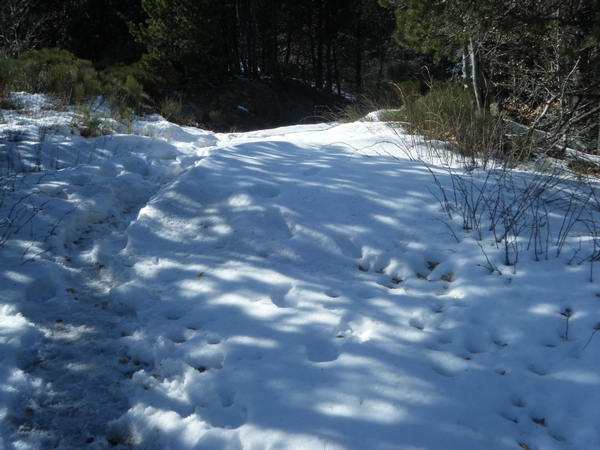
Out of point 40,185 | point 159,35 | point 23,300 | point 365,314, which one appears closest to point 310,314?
point 365,314

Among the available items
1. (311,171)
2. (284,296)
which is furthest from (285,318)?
(311,171)

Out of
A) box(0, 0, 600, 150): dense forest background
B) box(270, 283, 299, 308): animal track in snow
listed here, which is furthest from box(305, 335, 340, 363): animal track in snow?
box(0, 0, 600, 150): dense forest background

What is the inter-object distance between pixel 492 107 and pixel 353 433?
22.8 feet

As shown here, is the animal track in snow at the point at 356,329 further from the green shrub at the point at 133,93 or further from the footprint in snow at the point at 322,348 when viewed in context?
the green shrub at the point at 133,93

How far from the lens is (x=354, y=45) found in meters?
19.2

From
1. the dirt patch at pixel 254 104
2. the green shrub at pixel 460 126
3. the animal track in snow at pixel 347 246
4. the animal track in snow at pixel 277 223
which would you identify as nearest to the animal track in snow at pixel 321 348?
the animal track in snow at pixel 347 246

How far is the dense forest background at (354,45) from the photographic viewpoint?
5.20 metres

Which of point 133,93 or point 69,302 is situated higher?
point 133,93

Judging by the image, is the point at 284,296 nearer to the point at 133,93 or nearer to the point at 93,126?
the point at 93,126

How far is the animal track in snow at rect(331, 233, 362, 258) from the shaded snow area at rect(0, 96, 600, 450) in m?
0.02

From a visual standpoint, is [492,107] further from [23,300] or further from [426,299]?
[23,300]

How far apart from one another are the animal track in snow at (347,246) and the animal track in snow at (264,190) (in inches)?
32.2

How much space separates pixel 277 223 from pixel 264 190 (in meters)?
0.54

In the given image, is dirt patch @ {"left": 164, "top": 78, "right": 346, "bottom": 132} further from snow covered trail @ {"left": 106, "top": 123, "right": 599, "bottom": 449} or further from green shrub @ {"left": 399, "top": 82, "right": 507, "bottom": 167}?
snow covered trail @ {"left": 106, "top": 123, "right": 599, "bottom": 449}
